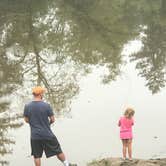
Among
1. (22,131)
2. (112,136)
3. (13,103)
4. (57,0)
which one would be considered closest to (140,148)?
(112,136)

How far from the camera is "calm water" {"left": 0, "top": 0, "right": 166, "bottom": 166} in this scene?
13578 mm

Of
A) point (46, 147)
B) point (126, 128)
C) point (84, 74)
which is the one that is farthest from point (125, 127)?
point (84, 74)

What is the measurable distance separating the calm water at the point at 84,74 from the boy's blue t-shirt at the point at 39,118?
217 centimetres

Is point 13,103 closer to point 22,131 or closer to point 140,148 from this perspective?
point 22,131

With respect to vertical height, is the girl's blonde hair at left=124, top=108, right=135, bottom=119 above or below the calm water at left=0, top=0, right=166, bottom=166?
below

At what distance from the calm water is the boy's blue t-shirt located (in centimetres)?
217

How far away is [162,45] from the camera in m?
27.7

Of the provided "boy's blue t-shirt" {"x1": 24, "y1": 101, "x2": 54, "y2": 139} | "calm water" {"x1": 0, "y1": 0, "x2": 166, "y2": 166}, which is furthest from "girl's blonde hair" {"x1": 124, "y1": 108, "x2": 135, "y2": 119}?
"boy's blue t-shirt" {"x1": 24, "y1": 101, "x2": 54, "y2": 139}

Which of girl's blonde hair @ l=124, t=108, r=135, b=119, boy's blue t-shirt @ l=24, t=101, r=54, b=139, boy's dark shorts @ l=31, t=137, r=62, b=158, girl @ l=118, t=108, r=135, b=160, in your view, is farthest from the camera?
girl @ l=118, t=108, r=135, b=160

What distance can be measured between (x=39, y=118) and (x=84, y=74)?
457 inches

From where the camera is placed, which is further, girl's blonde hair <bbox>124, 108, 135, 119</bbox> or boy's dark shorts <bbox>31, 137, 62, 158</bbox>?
girl's blonde hair <bbox>124, 108, 135, 119</bbox>

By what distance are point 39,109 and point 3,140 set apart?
458cm

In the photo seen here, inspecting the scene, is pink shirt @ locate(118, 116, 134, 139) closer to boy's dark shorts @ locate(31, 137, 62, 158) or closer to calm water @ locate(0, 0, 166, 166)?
calm water @ locate(0, 0, 166, 166)

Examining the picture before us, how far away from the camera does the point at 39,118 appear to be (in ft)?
32.4
